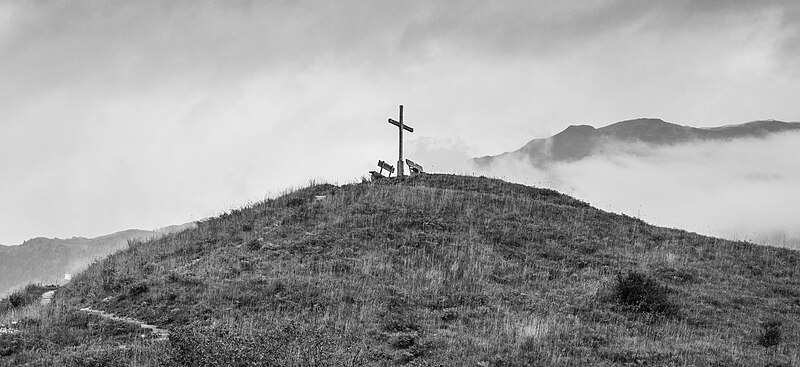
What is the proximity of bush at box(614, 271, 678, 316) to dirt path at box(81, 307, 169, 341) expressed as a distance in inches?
464

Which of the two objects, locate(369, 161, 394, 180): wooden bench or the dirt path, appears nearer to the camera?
the dirt path

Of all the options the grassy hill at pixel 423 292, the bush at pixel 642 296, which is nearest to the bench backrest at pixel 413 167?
the grassy hill at pixel 423 292

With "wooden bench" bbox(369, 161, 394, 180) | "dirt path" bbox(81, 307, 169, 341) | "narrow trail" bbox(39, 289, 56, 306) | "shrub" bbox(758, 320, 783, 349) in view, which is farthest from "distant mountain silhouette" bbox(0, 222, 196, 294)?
"shrub" bbox(758, 320, 783, 349)

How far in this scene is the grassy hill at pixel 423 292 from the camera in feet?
45.4

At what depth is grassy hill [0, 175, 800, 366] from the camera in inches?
544

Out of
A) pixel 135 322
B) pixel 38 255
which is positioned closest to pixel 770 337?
pixel 135 322

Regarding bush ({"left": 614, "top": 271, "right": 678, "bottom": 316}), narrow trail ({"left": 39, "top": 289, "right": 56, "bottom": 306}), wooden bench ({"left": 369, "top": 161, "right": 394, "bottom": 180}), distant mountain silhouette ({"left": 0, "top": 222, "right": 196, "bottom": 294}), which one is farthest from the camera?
distant mountain silhouette ({"left": 0, "top": 222, "right": 196, "bottom": 294})

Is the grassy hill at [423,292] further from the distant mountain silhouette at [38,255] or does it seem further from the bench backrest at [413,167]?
the distant mountain silhouette at [38,255]

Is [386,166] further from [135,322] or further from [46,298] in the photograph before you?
[135,322]

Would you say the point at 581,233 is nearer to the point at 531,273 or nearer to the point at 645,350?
the point at 531,273

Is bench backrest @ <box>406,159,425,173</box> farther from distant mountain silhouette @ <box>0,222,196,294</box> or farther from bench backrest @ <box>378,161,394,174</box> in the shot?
distant mountain silhouette @ <box>0,222,196,294</box>

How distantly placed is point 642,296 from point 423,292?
5986 mm

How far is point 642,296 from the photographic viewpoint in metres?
18.8

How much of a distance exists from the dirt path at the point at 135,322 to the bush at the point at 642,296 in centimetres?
1179
